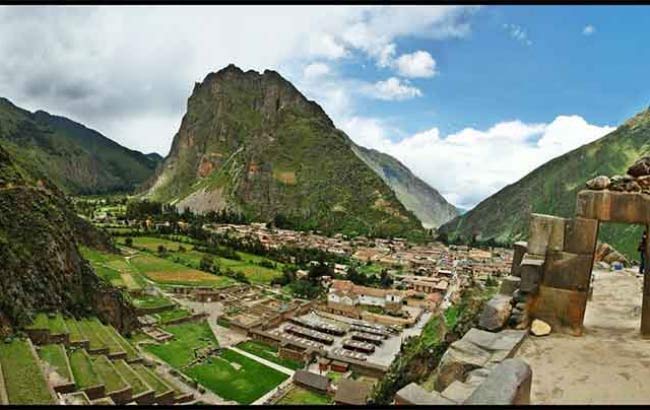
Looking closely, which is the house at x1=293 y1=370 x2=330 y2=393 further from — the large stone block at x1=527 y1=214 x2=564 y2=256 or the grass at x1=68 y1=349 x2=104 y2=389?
the large stone block at x1=527 y1=214 x2=564 y2=256

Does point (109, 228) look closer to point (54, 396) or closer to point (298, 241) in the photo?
point (298, 241)

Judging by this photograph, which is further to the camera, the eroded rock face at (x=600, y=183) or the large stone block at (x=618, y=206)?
the eroded rock face at (x=600, y=183)

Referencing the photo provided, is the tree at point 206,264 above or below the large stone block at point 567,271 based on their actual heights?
below

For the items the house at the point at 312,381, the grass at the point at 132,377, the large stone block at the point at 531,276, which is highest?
the large stone block at the point at 531,276

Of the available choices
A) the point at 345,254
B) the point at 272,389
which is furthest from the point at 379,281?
the point at 272,389

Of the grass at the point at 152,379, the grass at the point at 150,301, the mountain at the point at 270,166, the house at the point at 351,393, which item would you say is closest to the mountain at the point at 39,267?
the grass at the point at 150,301

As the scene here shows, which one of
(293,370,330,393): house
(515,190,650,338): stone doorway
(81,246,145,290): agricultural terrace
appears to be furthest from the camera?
(81,246,145,290): agricultural terrace

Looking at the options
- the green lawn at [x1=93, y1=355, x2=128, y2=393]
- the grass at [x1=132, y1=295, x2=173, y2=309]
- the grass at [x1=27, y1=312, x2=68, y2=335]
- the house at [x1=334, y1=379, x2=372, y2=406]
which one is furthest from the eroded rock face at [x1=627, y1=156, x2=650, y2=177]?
the grass at [x1=132, y1=295, x2=173, y2=309]

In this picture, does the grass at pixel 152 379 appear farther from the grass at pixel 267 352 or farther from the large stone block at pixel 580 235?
the large stone block at pixel 580 235
